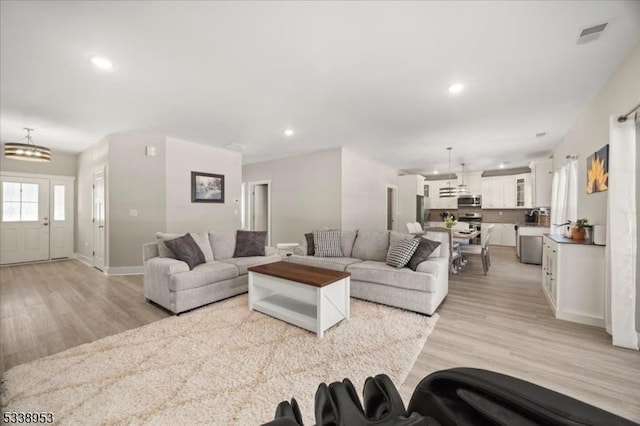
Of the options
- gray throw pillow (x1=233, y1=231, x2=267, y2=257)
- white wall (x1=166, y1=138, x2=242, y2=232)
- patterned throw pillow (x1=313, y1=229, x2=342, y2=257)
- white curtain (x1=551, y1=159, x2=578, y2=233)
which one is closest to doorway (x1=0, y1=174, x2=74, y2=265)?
white wall (x1=166, y1=138, x2=242, y2=232)

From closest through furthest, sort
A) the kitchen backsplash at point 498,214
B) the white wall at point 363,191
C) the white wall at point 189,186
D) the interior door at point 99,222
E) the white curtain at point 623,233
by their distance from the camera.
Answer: the white curtain at point 623,233, the interior door at point 99,222, the white wall at point 189,186, the white wall at point 363,191, the kitchen backsplash at point 498,214

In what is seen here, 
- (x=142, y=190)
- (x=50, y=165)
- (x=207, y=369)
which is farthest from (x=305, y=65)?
(x=50, y=165)

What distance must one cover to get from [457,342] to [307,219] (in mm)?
4214

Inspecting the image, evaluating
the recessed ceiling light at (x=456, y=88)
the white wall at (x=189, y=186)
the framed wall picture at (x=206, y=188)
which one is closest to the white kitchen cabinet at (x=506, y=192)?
the recessed ceiling light at (x=456, y=88)

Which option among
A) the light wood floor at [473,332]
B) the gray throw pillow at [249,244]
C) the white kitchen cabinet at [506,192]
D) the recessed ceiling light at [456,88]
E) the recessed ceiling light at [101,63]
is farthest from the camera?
the white kitchen cabinet at [506,192]

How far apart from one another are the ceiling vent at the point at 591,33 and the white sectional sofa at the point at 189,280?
4.06m

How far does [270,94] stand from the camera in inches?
121

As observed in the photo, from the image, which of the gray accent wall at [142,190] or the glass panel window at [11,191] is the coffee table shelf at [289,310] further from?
the glass panel window at [11,191]

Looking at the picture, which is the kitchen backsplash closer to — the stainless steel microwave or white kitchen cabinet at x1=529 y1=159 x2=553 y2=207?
the stainless steel microwave

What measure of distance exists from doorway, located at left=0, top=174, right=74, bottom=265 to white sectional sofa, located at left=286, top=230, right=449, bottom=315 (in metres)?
6.12

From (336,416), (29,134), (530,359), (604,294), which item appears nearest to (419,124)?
(604,294)

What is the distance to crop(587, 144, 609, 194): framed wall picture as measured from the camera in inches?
105

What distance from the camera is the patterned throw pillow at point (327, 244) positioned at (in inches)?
156

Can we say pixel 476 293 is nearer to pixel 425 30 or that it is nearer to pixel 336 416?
pixel 425 30
